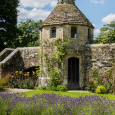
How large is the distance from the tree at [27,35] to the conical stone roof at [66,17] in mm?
10726

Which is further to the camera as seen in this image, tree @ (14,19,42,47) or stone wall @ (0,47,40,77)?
tree @ (14,19,42,47)

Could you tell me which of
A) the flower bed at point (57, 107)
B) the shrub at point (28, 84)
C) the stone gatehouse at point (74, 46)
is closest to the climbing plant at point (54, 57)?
the stone gatehouse at point (74, 46)

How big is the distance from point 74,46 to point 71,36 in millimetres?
964

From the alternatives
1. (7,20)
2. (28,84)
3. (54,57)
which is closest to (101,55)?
(54,57)

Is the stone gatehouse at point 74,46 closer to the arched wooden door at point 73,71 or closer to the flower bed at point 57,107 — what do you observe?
the arched wooden door at point 73,71

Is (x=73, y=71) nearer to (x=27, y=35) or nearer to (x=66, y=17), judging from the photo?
(x=66, y=17)

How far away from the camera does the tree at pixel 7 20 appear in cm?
1884

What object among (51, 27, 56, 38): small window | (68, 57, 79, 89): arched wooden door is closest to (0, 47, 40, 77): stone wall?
(51, 27, 56, 38): small window

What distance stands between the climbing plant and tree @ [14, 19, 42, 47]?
11.0m

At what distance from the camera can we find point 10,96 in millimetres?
6766

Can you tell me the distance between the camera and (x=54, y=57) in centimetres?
1243

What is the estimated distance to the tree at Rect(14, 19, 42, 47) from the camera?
24969 mm

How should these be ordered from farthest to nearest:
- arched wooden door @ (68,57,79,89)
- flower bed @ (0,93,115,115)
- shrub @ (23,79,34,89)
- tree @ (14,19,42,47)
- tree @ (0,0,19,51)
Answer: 1. tree @ (14,19,42,47)
2. tree @ (0,0,19,51)
3. arched wooden door @ (68,57,79,89)
4. shrub @ (23,79,34,89)
5. flower bed @ (0,93,115,115)

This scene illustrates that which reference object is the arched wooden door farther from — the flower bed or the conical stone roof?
the flower bed
